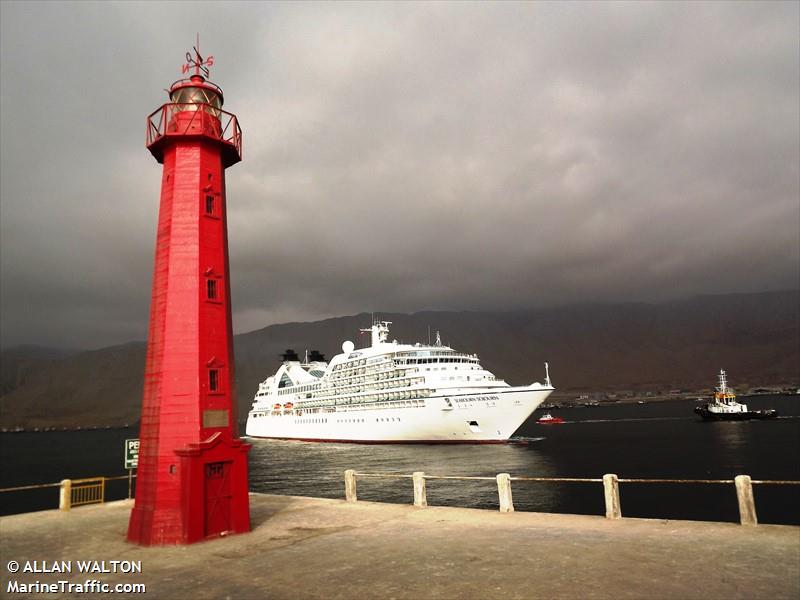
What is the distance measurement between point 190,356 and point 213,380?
90cm

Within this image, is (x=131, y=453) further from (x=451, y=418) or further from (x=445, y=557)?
(x=451, y=418)

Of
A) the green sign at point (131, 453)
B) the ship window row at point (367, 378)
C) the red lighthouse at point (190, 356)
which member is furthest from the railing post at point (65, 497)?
the ship window row at point (367, 378)

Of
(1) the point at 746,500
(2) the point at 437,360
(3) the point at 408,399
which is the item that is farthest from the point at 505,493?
(2) the point at 437,360

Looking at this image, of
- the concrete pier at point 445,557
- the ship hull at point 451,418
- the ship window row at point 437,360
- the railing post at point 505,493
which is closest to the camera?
the concrete pier at point 445,557

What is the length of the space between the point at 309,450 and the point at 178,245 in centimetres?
5934

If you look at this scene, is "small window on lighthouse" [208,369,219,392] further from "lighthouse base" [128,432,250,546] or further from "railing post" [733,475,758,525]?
"railing post" [733,475,758,525]

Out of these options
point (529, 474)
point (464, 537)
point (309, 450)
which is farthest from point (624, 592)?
point (309, 450)

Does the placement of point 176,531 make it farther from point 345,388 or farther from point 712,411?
point 712,411

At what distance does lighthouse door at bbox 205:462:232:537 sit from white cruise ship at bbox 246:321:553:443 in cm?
4390

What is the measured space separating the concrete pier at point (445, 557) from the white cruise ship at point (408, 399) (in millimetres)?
42258

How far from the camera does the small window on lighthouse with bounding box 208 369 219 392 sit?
13984 mm

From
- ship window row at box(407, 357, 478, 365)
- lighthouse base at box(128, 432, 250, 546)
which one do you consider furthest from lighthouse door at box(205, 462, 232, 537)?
ship window row at box(407, 357, 478, 365)

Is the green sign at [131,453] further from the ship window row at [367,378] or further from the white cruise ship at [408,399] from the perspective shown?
the ship window row at [367,378]

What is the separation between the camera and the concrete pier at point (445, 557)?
8688 millimetres
